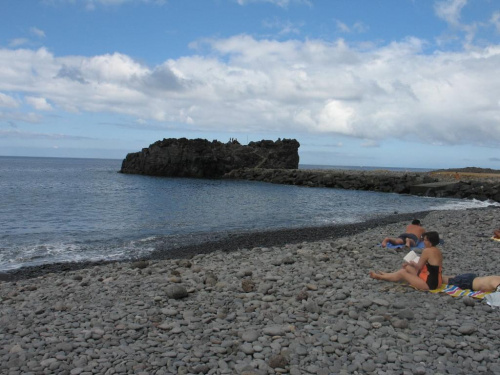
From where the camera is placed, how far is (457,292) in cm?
817

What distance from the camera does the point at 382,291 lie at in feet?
27.9

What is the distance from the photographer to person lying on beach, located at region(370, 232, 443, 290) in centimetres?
836

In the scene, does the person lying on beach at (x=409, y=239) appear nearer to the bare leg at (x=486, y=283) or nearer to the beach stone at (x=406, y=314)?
the bare leg at (x=486, y=283)

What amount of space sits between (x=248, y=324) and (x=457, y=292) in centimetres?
413

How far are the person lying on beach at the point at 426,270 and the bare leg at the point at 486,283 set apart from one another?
64 centimetres

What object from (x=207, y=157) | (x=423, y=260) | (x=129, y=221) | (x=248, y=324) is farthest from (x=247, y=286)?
(x=207, y=157)

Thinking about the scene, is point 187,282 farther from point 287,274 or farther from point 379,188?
point 379,188

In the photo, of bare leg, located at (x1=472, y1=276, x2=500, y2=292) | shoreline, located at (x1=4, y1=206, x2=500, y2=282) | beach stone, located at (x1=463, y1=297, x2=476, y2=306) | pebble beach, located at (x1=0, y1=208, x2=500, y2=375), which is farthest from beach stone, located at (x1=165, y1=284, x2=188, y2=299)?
shoreline, located at (x1=4, y1=206, x2=500, y2=282)

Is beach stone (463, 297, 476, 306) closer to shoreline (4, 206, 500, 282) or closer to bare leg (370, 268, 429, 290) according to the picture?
bare leg (370, 268, 429, 290)

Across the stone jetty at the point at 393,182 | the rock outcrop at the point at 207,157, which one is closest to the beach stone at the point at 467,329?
the stone jetty at the point at 393,182

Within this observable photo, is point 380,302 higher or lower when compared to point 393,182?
lower

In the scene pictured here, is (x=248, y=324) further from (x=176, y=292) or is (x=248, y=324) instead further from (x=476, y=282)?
(x=476, y=282)

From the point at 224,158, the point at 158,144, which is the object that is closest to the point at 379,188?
the point at 224,158

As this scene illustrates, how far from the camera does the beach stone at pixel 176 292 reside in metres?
8.45
